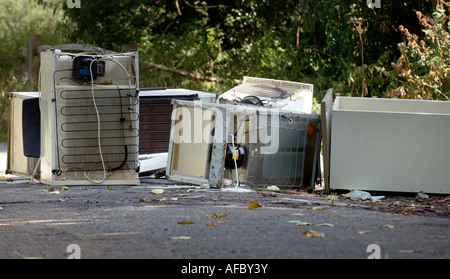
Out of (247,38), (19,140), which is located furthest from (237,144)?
(247,38)

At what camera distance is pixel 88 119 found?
7.91 metres

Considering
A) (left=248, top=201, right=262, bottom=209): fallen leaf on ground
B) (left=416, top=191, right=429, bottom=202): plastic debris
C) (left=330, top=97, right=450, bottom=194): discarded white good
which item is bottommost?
(left=416, top=191, right=429, bottom=202): plastic debris

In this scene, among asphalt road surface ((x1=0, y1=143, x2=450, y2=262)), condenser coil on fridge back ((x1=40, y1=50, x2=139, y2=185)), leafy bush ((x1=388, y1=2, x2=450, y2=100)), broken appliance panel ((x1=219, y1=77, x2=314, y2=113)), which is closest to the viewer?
asphalt road surface ((x1=0, y1=143, x2=450, y2=262))

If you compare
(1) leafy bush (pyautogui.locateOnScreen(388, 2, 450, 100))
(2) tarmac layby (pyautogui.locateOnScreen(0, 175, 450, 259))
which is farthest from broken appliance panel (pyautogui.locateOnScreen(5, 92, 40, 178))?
(1) leafy bush (pyautogui.locateOnScreen(388, 2, 450, 100))

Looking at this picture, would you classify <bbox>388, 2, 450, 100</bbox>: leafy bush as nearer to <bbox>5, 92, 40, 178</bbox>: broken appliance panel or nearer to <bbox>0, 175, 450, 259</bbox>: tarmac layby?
<bbox>0, 175, 450, 259</bbox>: tarmac layby

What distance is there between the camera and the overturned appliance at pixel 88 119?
25.5ft

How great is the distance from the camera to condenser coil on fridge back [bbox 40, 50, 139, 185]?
7758 millimetres

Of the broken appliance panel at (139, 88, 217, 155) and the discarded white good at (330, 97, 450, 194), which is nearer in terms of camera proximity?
the discarded white good at (330, 97, 450, 194)

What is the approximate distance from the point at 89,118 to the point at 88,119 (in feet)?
0.05

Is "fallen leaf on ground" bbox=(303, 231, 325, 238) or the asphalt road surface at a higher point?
"fallen leaf on ground" bbox=(303, 231, 325, 238)

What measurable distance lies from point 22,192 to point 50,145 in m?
0.66

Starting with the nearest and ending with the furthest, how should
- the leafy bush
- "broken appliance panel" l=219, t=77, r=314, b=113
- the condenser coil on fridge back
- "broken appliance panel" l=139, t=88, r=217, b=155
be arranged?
the condenser coil on fridge back < "broken appliance panel" l=139, t=88, r=217, b=155 < "broken appliance panel" l=219, t=77, r=314, b=113 < the leafy bush

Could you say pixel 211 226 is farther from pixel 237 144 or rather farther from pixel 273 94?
pixel 273 94

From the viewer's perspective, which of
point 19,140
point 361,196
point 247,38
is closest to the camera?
point 361,196
